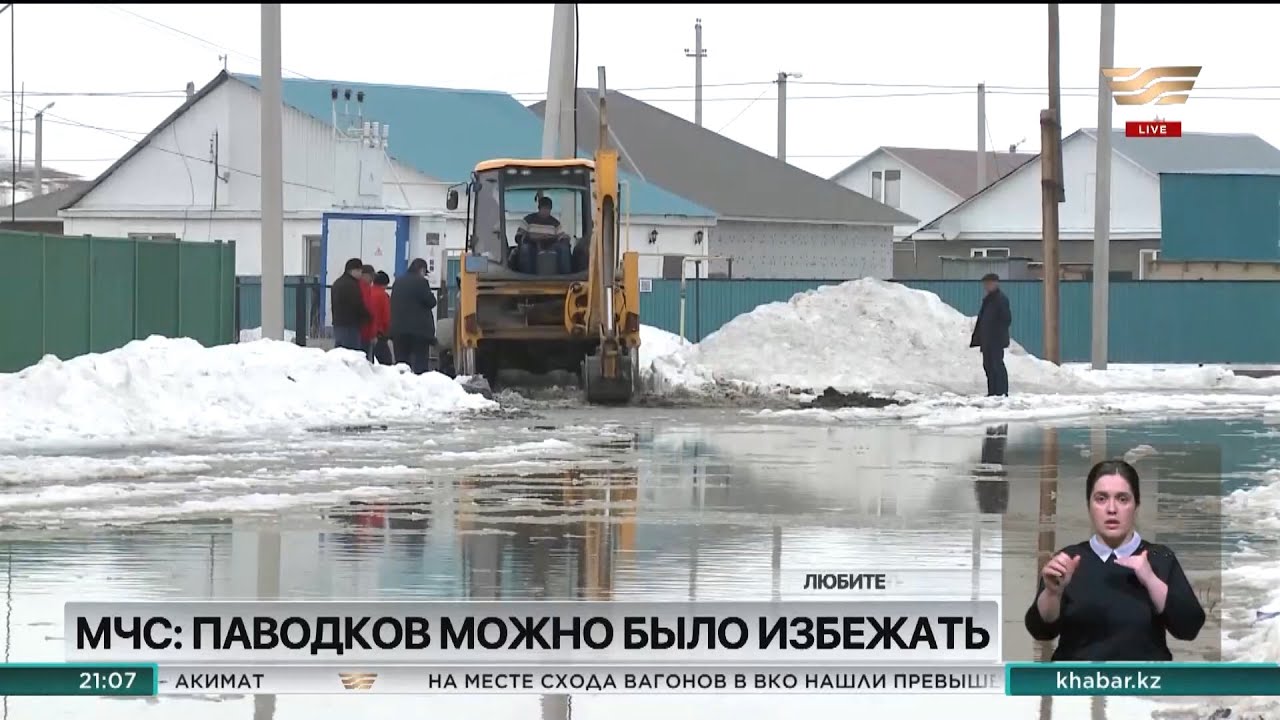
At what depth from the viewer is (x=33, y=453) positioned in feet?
61.7

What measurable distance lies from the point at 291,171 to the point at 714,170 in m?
15.3

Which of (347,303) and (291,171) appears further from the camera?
(291,171)

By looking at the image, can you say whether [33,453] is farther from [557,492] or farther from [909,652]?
[909,652]

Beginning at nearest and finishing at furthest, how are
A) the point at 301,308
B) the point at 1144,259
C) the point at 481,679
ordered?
1. the point at 481,679
2. the point at 301,308
3. the point at 1144,259

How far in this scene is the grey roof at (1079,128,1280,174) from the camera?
215 feet

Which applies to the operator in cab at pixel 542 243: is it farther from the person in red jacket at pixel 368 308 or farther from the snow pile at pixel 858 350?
the snow pile at pixel 858 350

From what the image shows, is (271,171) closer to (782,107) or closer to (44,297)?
(44,297)

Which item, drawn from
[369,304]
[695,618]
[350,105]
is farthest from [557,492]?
[350,105]

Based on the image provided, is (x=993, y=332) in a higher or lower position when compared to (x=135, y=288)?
lower

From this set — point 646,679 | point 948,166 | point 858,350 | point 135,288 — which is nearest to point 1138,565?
point 646,679

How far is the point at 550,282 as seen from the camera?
26750mm

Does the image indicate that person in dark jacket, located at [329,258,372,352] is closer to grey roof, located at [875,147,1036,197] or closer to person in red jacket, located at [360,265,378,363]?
person in red jacket, located at [360,265,378,363]

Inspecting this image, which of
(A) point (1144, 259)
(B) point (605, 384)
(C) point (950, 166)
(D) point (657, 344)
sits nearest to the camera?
(B) point (605, 384)

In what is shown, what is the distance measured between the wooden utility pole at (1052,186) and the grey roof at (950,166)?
58.4 meters
